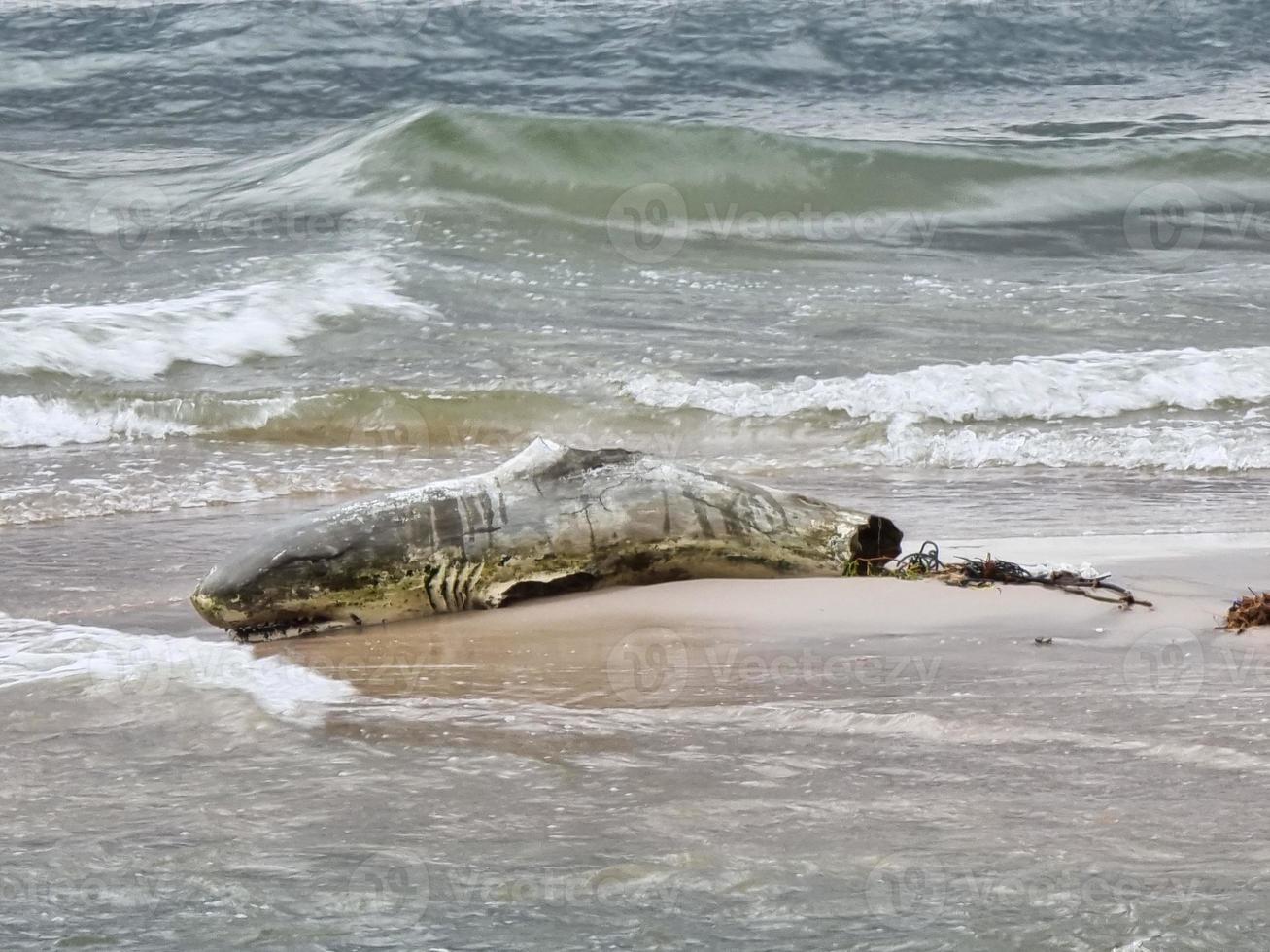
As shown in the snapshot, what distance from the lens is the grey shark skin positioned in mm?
4797

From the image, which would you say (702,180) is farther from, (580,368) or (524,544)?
(524,544)

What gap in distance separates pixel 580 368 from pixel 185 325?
8.42 feet

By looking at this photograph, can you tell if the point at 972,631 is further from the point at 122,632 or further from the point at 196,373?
the point at 196,373

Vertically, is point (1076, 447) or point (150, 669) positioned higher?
point (1076, 447)

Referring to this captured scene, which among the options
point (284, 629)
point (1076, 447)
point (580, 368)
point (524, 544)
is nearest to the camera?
point (284, 629)

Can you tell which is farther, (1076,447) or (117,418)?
(117,418)

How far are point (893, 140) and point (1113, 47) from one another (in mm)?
5361

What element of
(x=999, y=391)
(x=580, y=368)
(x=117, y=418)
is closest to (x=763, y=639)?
(x=999, y=391)

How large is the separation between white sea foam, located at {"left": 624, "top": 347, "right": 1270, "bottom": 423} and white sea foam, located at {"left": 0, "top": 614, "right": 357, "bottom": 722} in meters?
4.19

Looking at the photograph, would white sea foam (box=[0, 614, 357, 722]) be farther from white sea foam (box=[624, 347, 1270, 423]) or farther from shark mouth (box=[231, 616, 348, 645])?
white sea foam (box=[624, 347, 1270, 423])

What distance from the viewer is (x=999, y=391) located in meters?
8.41

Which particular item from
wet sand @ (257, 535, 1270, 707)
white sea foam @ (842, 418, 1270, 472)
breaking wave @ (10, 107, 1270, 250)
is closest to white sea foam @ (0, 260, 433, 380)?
breaking wave @ (10, 107, 1270, 250)

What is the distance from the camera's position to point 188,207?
1331 centimetres

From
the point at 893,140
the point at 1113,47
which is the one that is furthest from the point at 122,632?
the point at 1113,47
